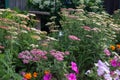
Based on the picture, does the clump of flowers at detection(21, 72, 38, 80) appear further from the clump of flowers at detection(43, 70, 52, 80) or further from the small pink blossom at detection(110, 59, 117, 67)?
the small pink blossom at detection(110, 59, 117, 67)

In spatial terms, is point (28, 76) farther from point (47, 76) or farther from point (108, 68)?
point (108, 68)

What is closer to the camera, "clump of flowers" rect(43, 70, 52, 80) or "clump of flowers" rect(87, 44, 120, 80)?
"clump of flowers" rect(43, 70, 52, 80)

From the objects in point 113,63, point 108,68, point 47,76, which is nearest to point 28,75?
point 47,76

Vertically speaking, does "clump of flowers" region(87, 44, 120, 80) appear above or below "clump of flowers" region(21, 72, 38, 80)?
below

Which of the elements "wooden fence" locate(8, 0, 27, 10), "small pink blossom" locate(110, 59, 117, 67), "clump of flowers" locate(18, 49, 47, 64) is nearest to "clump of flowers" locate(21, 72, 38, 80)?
"clump of flowers" locate(18, 49, 47, 64)

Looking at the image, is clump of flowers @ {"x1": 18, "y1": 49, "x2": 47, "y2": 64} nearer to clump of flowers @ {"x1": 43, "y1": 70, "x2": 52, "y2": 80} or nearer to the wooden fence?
clump of flowers @ {"x1": 43, "y1": 70, "x2": 52, "y2": 80}

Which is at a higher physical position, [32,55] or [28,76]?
[32,55]

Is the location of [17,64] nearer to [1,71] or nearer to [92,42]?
[1,71]

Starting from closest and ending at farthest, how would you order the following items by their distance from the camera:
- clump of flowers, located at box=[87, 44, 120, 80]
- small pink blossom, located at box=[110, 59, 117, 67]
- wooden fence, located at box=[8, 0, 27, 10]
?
clump of flowers, located at box=[87, 44, 120, 80], small pink blossom, located at box=[110, 59, 117, 67], wooden fence, located at box=[8, 0, 27, 10]

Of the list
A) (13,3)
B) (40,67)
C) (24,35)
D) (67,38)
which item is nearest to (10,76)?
(40,67)

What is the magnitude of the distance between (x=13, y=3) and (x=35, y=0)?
198 centimetres

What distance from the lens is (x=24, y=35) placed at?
148 inches

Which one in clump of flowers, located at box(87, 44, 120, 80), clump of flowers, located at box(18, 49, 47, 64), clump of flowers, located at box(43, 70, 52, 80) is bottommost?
clump of flowers, located at box(87, 44, 120, 80)

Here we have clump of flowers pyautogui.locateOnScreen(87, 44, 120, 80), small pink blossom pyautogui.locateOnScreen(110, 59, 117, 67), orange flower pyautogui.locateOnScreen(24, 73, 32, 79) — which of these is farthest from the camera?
small pink blossom pyautogui.locateOnScreen(110, 59, 117, 67)
